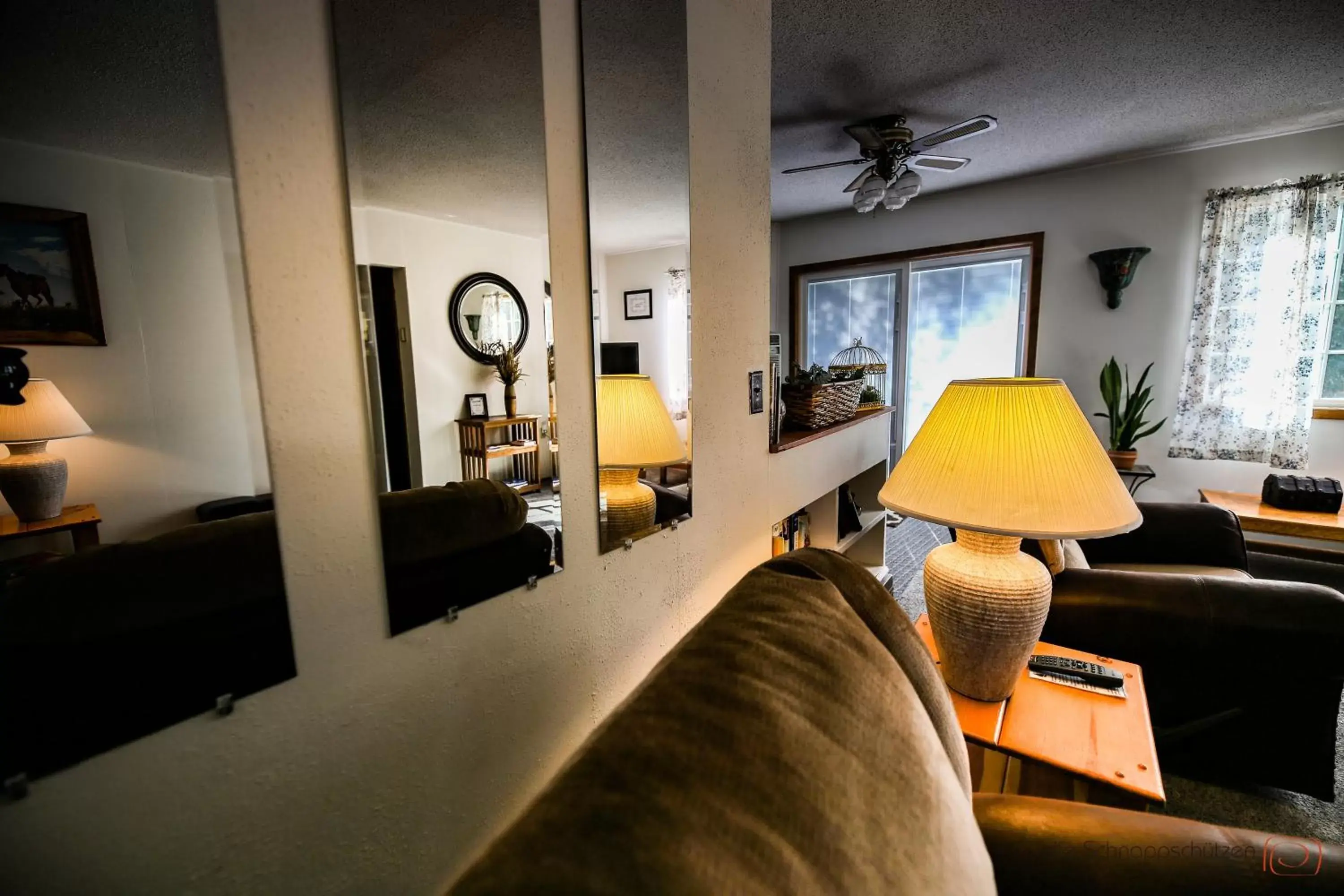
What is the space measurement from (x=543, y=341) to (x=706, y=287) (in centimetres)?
50

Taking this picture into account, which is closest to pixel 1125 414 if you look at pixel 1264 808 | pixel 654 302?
pixel 1264 808

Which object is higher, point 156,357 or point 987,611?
point 156,357

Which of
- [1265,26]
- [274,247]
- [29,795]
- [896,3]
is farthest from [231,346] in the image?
[1265,26]

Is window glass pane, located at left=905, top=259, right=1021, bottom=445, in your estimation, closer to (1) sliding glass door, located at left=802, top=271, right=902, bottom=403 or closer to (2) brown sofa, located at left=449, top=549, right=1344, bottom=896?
(1) sliding glass door, located at left=802, top=271, right=902, bottom=403

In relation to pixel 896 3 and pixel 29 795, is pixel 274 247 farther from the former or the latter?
pixel 896 3

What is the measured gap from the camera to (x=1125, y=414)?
132 inches

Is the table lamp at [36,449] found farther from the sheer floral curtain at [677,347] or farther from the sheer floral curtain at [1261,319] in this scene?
the sheer floral curtain at [1261,319]

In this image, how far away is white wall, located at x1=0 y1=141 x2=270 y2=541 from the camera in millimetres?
440

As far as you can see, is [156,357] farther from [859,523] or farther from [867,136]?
[867,136]

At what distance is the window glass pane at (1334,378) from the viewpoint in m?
3.03

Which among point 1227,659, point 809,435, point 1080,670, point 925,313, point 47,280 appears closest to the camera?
point 47,280

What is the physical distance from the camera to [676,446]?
111cm

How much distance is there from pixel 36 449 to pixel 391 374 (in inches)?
11.4

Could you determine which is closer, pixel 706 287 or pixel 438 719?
pixel 438 719
